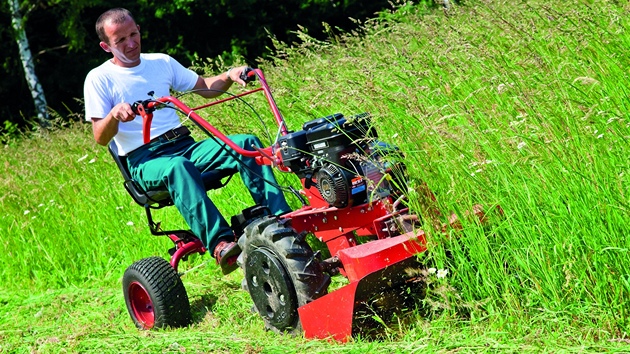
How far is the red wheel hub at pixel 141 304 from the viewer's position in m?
5.07

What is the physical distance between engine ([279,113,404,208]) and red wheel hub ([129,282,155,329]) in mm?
1436

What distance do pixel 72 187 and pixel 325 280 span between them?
407cm

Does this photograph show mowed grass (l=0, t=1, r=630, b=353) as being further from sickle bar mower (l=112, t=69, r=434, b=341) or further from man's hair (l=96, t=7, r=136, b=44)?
man's hair (l=96, t=7, r=136, b=44)

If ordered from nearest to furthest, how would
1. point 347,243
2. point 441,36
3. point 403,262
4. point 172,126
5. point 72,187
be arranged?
point 403,262, point 347,243, point 172,126, point 441,36, point 72,187

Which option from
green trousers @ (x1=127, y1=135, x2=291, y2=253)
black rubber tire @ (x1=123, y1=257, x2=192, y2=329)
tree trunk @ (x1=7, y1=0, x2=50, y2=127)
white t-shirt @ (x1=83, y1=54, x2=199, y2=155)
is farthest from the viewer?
tree trunk @ (x1=7, y1=0, x2=50, y2=127)

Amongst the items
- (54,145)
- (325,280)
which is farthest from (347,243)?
(54,145)

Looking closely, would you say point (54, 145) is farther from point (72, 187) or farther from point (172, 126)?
point (172, 126)

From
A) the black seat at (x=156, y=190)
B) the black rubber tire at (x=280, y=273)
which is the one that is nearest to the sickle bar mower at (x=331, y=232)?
the black rubber tire at (x=280, y=273)

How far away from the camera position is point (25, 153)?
8.76 meters

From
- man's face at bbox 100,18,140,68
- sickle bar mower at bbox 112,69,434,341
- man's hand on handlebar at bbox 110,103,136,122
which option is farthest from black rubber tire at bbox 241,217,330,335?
man's face at bbox 100,18,140,68

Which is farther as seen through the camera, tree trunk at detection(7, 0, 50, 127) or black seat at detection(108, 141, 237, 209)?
tree trunk at detection(7, 0, 50, 127)

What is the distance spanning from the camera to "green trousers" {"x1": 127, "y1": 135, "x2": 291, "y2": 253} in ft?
15.2

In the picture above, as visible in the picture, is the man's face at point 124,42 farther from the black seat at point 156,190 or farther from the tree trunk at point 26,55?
the tree trunk at point 26,55

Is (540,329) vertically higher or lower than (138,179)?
lower
